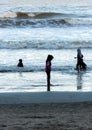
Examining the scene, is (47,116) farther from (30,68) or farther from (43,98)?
(30,68)

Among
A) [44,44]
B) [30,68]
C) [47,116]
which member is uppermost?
[44,44]

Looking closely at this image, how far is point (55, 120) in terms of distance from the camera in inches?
308

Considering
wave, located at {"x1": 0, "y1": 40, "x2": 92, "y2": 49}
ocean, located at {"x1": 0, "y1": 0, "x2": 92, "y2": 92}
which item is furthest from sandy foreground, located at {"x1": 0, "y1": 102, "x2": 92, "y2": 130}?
wave, located at {"x1": 0, "y1": 40, "x2": 92, "y2": 49}

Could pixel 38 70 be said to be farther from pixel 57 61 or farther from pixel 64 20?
pixel 64 20

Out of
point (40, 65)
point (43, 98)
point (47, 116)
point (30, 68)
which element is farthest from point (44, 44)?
point (47, 116)

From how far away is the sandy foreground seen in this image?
24.0ft

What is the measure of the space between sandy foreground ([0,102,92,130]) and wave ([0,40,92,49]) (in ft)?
55.5

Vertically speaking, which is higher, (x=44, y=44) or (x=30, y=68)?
(x=44, y=44)

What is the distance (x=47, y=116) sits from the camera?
27.1 feet

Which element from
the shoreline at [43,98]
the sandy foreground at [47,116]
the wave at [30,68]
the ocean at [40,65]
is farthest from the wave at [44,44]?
the sandy foreground at [47,116]

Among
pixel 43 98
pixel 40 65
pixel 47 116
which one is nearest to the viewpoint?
pixel 47 116

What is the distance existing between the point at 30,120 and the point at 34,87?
636 cm

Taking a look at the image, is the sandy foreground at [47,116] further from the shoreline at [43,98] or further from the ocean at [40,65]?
the ocean at [40,65]

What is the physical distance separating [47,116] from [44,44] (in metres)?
19.3
